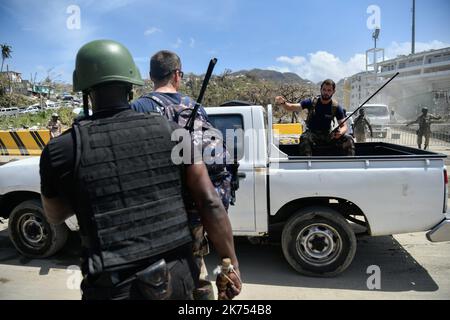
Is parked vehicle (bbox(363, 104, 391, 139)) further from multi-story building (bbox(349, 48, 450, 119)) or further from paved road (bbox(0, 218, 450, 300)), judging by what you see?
multi-story building (bbox(349, 48, 450, 119))

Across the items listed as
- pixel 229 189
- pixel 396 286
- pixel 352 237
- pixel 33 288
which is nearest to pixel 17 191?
pixel 33 288

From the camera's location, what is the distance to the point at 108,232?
1.40m

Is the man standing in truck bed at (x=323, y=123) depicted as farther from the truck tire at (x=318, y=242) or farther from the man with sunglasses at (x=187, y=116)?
the man with sunglasses at (x=187, y=116)

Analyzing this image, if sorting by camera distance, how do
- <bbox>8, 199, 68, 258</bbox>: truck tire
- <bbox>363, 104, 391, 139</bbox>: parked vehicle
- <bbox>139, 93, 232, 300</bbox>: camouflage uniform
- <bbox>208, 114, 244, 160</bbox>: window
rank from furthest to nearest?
<bbox>363, 104, 391, 139</bbox>: parked vehicle
<bbox>8, 199, 68, 258</bbox>: truck tire
<bbox>208, 114, 244, 160</bbox>: window
<bbox>139, 93, 232, 300</bbox>: camouflage uniform

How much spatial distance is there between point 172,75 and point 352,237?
246 cm

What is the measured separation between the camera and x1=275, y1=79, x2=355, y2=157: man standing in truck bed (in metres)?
4.79

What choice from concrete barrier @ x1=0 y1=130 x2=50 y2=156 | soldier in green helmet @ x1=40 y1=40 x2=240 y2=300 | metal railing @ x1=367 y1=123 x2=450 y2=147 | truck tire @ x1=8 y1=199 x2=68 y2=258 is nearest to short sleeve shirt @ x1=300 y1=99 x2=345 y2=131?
truck tire @ x1=8 y1=199 x2=68 y2=258

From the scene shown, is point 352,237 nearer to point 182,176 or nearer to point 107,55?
point 182,176

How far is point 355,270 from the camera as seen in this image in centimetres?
397

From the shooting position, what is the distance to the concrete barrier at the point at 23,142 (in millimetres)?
11086

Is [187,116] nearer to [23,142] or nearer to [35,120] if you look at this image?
[23,142]

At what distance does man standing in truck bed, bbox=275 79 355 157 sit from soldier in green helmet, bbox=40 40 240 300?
349 centimetres

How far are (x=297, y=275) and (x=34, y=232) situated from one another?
9.82 ft

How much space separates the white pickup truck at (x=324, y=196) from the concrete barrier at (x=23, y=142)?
8922mm
